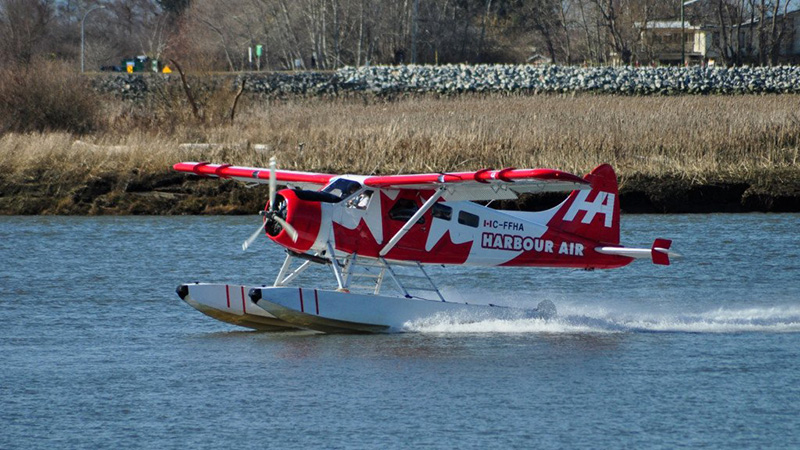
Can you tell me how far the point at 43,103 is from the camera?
29.9m

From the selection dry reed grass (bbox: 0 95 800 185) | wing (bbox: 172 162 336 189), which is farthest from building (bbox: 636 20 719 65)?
wing (bbox: 172 162 336 189)

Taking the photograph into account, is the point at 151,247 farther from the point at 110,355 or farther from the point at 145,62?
the point at 145,62

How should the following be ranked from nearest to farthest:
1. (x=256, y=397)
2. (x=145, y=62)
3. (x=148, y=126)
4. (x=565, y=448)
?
(x=565, y=448)
(x=256, y=397)
(x=148, y=126)
(x=145, y=62)

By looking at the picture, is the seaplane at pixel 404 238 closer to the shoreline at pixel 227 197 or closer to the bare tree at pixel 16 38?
the shoreline at pixel 227 197

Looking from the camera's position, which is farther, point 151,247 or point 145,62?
point 145,62

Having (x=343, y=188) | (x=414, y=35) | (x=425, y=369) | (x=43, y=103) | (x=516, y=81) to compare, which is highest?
(x=414, y=35)

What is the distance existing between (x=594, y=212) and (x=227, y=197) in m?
12.7

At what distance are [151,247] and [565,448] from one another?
12.5 meters

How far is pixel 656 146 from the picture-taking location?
81.9 feet

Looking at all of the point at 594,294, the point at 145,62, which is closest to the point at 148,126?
the point at 594,294

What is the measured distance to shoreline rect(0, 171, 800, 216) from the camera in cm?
2409

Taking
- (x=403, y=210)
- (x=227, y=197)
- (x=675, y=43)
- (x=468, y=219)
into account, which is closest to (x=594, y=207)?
(x=468, y=219)

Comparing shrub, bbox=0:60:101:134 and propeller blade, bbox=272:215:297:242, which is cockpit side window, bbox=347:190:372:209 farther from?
shrub, bbox=0:60:101:134

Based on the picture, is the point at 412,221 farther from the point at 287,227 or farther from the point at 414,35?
the point at 414,35
